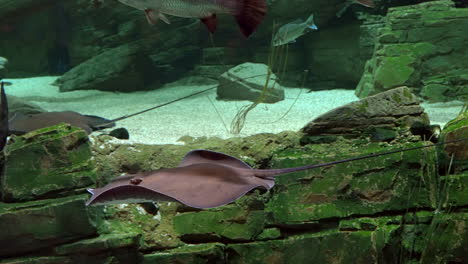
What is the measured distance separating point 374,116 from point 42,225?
2385 millimetres

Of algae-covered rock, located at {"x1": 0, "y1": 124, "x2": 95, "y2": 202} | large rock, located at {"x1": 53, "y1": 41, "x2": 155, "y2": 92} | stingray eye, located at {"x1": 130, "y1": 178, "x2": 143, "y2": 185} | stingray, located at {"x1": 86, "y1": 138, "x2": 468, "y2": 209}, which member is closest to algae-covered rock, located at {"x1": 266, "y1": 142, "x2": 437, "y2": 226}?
stingray, located at {"x1": 86, "y1": 138, "x2": 468, "y2": 209}

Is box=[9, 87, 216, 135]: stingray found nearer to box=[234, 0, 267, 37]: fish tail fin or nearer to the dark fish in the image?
the dark fish

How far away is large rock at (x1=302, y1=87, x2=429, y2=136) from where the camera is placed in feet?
9.76

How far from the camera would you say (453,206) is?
256 centimetres

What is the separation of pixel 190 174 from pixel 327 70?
26.3 feet

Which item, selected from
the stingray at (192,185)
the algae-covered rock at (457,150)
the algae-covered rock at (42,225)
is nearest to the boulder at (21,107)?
the algae-covered rock at (42,225)

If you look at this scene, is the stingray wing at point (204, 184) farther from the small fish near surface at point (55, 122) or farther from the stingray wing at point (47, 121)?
the stingray wing at point (47, 121)

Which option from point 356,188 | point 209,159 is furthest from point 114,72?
point 209,159

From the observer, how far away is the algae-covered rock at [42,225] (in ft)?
7.66

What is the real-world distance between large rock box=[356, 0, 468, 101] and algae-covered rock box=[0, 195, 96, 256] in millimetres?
5355

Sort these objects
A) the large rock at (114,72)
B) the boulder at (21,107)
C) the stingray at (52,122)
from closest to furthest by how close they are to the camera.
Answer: the stingray at (52,122), the boulder at (21,107), the large rock at (114,72)

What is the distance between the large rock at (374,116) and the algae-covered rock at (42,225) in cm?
181

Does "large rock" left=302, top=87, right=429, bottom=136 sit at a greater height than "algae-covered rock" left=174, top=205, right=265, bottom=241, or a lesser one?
greater

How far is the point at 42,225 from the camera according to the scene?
7.73 feet
